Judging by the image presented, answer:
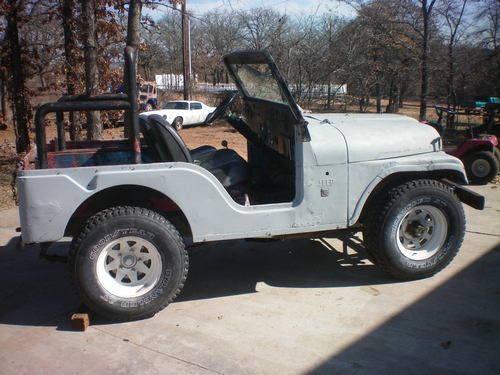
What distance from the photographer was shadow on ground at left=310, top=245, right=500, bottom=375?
323 centimetres

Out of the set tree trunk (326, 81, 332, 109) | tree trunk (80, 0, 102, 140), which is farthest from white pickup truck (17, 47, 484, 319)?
tree trunk (326, 81, 332, 109)

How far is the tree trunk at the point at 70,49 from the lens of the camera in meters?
9.46

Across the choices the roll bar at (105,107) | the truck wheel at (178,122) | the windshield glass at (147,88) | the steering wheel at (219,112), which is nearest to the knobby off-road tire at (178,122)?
the truck wheel at (178,122)

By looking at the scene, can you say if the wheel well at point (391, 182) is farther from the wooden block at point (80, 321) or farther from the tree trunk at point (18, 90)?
the tree trunk at point (18, 90)

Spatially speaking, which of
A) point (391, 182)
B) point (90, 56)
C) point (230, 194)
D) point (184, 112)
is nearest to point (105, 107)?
point (230, 194)

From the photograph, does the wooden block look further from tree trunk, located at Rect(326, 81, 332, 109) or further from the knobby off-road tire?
the knobby off-road tire

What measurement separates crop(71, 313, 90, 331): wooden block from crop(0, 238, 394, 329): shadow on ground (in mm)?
140

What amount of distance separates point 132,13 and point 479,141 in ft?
20.5

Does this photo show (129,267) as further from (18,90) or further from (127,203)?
(18,90)

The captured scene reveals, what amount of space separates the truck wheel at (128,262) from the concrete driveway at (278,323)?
18 cm

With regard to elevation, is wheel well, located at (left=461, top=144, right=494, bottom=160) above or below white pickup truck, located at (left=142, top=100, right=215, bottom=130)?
below

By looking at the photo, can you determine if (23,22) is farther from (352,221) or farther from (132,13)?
(352,221)

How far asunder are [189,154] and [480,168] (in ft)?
21.0

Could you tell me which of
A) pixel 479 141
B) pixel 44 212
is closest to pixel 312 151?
pixel 44 212
